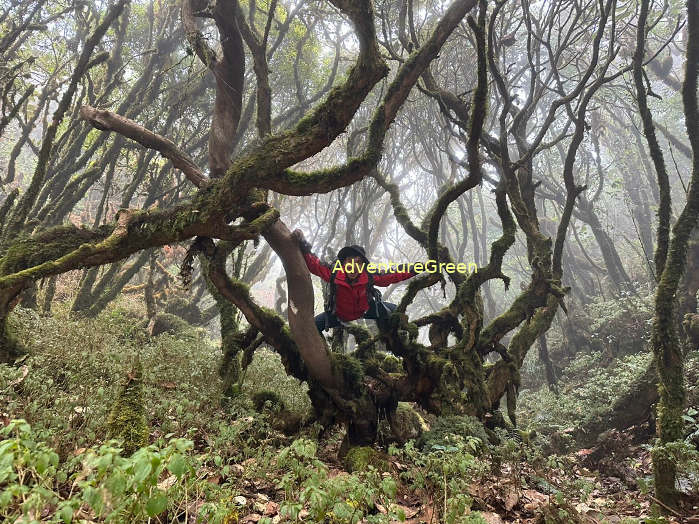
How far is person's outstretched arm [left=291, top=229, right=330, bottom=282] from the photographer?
4.95m

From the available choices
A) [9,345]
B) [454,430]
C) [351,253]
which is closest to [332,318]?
[351,253]

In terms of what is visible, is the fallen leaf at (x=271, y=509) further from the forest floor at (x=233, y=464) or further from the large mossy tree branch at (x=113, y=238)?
the large mossy tree branch at (x=113, y=238)

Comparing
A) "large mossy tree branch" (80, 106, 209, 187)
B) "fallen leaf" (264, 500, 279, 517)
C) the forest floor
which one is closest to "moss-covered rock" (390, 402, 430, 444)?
the forest floor

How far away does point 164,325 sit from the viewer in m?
10.3

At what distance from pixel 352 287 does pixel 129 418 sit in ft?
10.6

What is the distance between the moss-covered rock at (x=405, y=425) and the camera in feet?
17.0

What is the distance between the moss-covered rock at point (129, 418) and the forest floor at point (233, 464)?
0.09 meters

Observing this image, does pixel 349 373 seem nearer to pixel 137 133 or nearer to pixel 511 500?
pixel 511 500

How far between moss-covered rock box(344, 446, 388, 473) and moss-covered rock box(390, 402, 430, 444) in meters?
0.81

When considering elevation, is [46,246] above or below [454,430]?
above

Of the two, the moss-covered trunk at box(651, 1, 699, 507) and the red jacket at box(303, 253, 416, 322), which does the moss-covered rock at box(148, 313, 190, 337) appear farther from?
the moss-covered trunk at box(651, 1, 699, 507)

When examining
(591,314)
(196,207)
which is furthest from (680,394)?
(591,314)

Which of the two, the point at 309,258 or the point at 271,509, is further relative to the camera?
the point at 309,258

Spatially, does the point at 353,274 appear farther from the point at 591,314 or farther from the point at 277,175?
the point at 591,314
